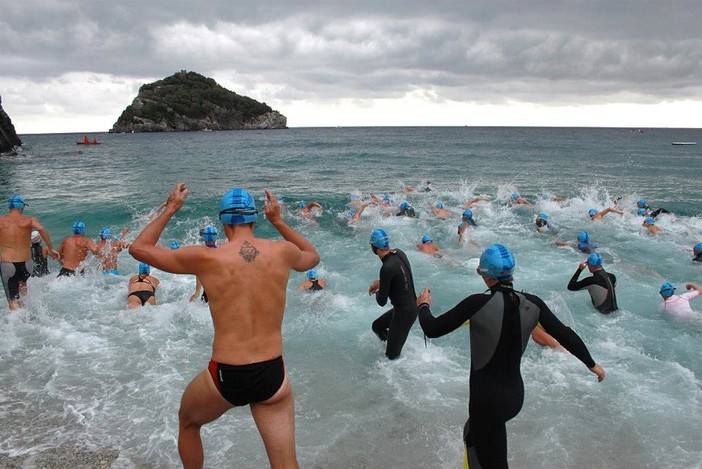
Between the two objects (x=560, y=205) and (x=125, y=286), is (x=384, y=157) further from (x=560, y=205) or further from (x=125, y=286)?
(x=125, y=286)

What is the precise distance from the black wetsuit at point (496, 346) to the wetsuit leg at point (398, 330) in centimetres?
294

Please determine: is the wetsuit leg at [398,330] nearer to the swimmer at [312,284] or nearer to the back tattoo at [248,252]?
the swimmer at [312,284]

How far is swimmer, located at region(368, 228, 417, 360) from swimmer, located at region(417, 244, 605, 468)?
2.68 m

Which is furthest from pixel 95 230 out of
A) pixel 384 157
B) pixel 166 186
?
pixel 384 157

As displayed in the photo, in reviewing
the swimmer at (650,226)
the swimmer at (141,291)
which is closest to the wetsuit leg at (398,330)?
the swimmer at (141,291)

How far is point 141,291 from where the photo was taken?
8.89 meters

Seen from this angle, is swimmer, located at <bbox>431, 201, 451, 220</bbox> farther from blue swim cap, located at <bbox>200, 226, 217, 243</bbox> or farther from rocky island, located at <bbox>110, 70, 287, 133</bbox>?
rocky island, located at <bbox>110, 70, 287, 133</bbox>

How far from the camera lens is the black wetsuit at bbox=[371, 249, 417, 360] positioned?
6.14m

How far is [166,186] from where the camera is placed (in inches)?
1158

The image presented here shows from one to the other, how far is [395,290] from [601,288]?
14.6 ft

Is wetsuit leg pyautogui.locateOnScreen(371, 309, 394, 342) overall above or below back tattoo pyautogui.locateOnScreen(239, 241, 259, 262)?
below

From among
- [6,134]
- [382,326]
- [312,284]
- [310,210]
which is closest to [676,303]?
[382,326]

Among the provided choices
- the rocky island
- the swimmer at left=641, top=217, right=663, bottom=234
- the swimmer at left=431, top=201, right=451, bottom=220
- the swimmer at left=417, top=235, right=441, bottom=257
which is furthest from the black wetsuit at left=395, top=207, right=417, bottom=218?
the rocky island

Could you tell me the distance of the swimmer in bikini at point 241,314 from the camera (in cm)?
298
